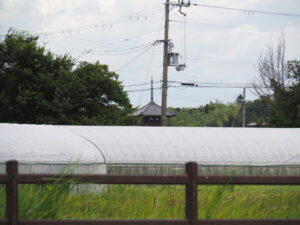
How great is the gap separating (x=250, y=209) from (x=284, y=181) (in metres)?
1.73

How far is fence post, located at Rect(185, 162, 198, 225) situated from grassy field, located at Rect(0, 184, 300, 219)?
0.83 meters

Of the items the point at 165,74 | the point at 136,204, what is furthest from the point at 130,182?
the point at 165,74

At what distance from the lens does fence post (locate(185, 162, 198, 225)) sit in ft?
22.5

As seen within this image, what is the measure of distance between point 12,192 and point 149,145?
41.8ft

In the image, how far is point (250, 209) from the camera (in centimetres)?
870

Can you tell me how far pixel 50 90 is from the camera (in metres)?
32.1

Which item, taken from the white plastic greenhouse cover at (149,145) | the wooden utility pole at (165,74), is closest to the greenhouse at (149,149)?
the white plastic greenhouse cover at (149,145)

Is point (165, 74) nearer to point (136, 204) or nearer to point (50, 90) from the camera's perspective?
point (50, 90)

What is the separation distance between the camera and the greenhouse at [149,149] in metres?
16.4

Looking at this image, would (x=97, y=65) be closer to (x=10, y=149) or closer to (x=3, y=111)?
(x=3, y=111)

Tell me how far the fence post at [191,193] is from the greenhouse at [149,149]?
952 cm

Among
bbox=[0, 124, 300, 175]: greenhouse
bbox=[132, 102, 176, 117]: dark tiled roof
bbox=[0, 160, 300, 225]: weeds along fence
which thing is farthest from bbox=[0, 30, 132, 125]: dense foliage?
bbox=[0, 160, 300, 225]: weeds along fence

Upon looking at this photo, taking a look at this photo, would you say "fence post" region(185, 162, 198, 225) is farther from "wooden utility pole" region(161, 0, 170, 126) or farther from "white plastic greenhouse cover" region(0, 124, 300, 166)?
"wooden utility pole" region(161, 0, 170, 126)

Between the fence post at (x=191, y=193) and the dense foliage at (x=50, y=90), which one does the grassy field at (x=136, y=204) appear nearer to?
the fence post at (x=191, y=193)
